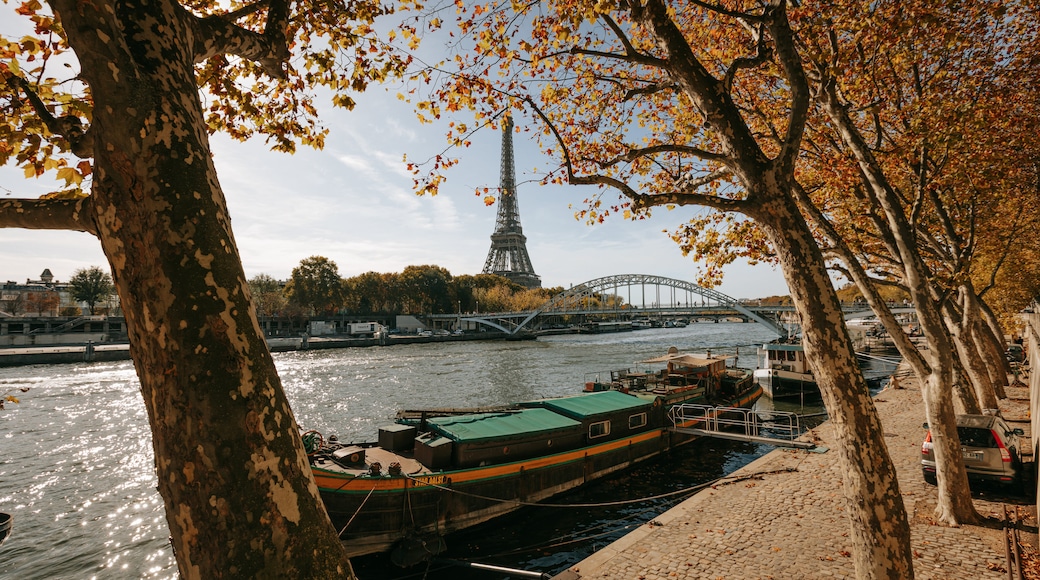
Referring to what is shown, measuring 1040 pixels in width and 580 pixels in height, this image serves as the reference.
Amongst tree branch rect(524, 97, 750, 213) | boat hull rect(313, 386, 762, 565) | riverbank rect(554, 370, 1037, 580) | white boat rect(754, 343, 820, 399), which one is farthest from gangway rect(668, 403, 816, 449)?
tree branch rect(524, 97, 750, 213)

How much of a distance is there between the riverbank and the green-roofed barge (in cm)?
440

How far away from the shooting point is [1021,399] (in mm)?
21953

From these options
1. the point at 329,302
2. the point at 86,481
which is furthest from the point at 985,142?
the point at 329,302

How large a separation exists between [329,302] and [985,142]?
337 feet

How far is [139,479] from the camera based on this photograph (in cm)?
1841

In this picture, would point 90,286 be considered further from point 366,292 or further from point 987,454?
point 987,454

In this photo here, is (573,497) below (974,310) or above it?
below

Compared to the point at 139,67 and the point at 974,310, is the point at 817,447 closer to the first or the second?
the point at 974,310

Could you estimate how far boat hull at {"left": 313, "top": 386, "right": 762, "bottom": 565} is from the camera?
11398 mm

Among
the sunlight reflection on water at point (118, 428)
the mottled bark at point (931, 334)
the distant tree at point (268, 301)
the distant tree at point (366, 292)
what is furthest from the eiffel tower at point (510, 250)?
the mottled bark at point (931, 334)

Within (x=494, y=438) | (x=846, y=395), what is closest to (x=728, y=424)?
(x=494, y=438)

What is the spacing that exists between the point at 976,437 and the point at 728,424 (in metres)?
11.7

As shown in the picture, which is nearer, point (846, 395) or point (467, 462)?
point (846, 395)

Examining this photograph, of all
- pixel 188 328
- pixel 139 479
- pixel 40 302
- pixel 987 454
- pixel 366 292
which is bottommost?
pixel 139 479
